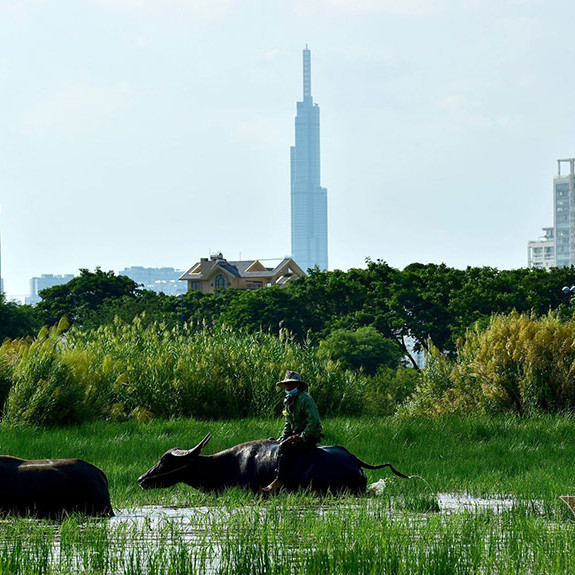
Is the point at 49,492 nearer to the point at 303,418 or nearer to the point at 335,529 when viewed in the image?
the point at 303,418

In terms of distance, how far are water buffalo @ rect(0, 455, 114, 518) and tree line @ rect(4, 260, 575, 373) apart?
40.7 metres

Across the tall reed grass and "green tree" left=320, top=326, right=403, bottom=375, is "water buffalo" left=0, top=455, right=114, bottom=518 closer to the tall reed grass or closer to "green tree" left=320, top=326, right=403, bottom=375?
the tall reed grass

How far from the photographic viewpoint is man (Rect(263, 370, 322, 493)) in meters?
10.3

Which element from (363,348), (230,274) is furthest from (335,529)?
(230,274)

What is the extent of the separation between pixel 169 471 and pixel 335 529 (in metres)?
3.21

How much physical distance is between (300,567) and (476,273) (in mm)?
51035

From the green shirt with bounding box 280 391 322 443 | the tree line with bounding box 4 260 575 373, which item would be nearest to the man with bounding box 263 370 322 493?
the green shirt with bounding box 280 391 322 443

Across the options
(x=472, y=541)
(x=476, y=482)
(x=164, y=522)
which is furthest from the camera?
(x=476, y=482)

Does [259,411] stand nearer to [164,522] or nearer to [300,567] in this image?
[164,522]

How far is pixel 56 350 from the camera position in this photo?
19.0 m

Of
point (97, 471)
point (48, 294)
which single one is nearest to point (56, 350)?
point (97, 471)

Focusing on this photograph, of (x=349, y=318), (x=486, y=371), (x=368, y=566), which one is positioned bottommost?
(x=368, y=566)

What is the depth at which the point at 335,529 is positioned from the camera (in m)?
7.64

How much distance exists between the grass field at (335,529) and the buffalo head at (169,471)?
0.15 meters
